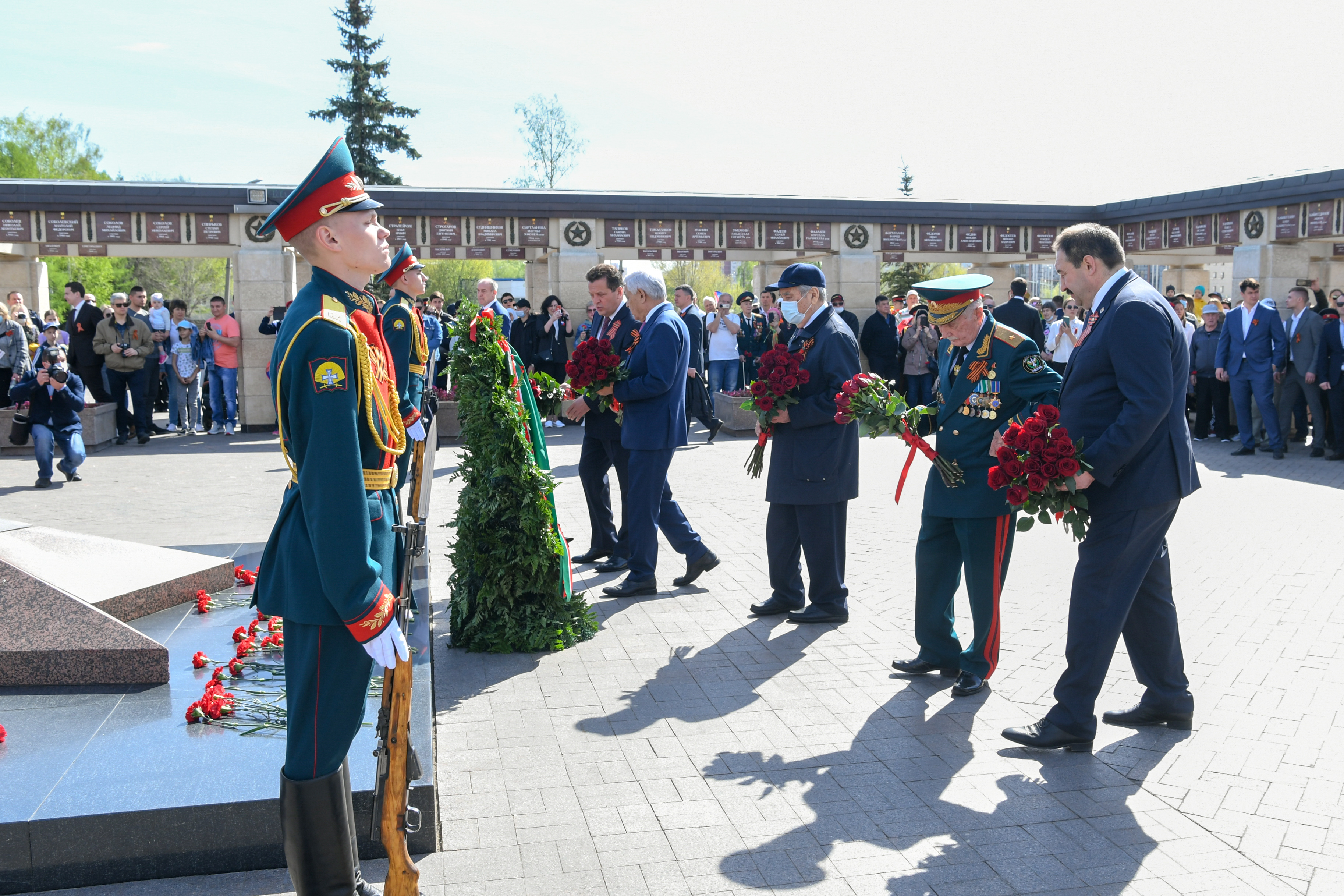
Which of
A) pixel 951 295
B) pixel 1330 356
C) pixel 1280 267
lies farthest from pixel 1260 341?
pixel 951 295

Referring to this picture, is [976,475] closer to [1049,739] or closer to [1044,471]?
[1044,471]

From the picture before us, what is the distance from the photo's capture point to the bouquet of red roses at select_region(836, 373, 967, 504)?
553 cm

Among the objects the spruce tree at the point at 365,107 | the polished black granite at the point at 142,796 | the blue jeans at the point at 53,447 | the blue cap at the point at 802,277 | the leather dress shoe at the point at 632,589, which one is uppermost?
the spruce tree at the point at 365,107

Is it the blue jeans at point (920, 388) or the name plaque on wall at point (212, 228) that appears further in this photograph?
the blue jeans at point (920, 388)

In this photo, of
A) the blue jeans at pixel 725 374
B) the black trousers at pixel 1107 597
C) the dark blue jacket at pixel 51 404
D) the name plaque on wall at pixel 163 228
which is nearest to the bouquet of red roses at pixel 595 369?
the black trousers at pixel 1107 597

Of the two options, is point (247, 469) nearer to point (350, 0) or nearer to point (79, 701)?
point (79, 701)

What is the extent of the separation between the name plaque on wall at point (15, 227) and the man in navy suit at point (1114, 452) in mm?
17126

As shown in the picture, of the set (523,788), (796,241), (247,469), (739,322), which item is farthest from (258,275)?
(523,788)

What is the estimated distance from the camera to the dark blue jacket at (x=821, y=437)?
256 inches

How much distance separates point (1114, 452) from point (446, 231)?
1566cm

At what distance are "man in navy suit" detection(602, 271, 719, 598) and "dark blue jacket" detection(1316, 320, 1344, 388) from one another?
32.5 ft

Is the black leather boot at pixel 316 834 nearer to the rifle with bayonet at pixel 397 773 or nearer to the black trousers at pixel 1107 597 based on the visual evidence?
the rifle with bayonet at pixel 397 773

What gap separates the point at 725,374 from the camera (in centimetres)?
1845

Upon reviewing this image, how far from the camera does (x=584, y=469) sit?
8.10 meters
